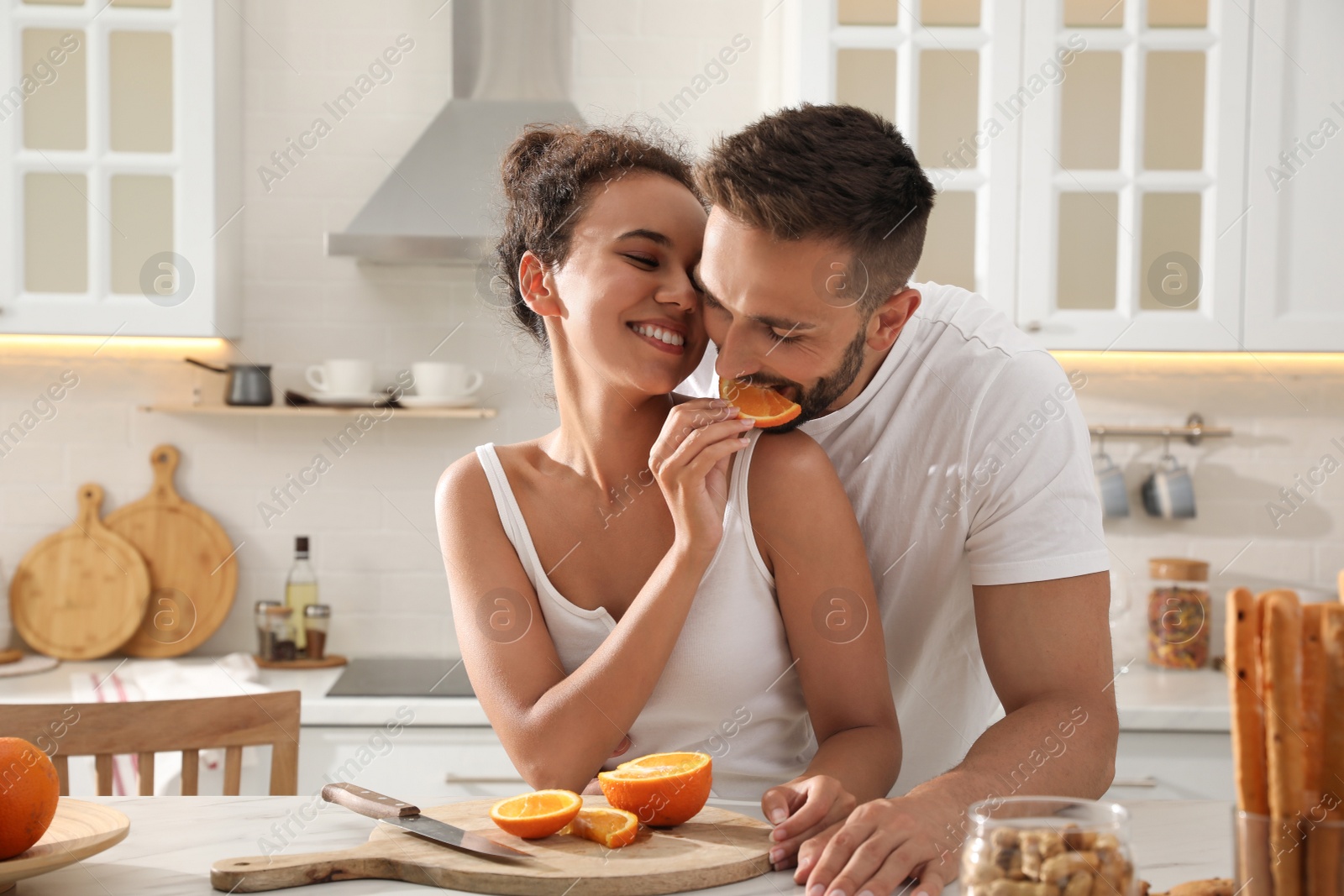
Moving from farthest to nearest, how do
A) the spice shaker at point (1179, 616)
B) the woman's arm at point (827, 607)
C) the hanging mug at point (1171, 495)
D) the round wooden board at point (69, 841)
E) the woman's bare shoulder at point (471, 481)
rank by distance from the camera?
the hanging mug at point (1171, 495)
the spice shaker at point (1179, 616)
the woman's bare shoulder at point (471, 481)
the woman's arm at point (827, 607)
the round wooden board at point (69, 841)

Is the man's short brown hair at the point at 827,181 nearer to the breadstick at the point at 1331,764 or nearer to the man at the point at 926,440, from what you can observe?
the man at the point at 926,440

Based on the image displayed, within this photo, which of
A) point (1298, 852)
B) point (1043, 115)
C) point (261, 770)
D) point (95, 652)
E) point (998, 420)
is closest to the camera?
point (1298, 852)

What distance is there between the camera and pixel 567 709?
115cm

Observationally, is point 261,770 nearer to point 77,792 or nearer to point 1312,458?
point 77,792

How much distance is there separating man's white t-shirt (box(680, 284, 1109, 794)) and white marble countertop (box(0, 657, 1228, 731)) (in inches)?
36.1

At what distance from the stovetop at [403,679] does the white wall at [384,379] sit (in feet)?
0.29

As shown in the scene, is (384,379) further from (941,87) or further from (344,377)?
(941,87)

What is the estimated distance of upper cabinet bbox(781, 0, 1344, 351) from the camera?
2457mm

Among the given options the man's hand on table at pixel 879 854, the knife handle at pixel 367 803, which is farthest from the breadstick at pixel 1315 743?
the knife handle at pixel 367 803

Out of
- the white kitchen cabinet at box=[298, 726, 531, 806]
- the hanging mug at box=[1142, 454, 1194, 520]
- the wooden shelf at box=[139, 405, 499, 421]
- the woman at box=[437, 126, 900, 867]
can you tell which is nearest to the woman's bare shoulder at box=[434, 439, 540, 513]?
the woman at box=[437, 126, 900, 867]

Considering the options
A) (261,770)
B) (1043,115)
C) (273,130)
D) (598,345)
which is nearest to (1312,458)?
(1043,115)

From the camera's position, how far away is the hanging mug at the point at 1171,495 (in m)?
2.78

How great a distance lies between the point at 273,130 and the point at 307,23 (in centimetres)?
29

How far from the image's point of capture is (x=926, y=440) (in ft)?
4.30
